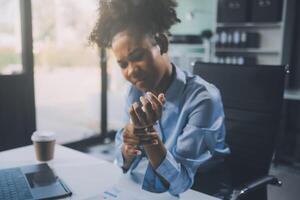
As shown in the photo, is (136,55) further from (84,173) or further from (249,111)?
(249,111)

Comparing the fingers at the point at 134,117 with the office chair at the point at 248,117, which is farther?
the office chair at the point at 248,117

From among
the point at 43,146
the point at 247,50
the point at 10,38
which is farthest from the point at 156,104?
the point at 247,50

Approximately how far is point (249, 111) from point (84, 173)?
715 mm

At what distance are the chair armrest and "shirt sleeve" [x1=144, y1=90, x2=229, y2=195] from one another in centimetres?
15

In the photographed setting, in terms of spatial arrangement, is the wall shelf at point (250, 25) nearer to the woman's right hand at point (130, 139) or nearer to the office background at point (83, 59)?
the office background at point (83, 59)

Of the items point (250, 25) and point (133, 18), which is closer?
point (133, 18)

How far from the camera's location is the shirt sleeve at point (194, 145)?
931 mm

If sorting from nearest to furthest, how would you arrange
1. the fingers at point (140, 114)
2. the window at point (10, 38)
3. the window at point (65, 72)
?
the fingers at point (140, 114)
the window at point (10, 38)
the window at point (65, 72)

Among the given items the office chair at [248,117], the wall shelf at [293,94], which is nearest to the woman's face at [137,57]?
the office chair at [248,117]

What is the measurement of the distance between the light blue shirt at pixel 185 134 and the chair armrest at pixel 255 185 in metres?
0.13

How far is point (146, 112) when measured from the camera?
77 centimetres

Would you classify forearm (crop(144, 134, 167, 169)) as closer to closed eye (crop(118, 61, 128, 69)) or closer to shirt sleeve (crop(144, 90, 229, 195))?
shirt sleeve (crop(144, 90, 229, 195))

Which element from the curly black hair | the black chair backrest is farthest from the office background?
the curly black hair

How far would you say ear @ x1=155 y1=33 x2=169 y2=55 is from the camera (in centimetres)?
88
